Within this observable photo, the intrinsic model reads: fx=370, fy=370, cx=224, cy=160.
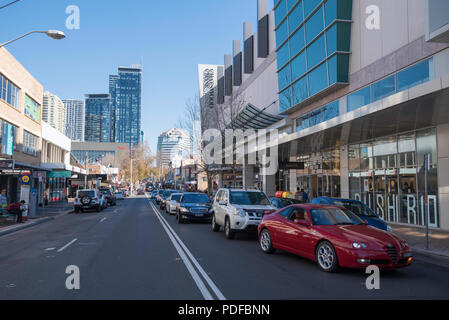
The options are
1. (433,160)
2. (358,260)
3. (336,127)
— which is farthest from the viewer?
(336,127)

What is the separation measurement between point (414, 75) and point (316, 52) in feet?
25.3

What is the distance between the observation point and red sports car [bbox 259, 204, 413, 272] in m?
7.41

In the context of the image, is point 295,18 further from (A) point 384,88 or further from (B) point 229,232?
(B) point 229,232

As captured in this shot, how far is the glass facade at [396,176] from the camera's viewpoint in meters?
16.4

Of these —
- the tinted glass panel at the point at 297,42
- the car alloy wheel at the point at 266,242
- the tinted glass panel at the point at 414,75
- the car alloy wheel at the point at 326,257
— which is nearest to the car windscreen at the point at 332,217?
the car alloy wheel at the point at 326,257

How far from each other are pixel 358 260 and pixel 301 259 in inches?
91.1

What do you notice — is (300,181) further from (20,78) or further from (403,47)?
(20,78)

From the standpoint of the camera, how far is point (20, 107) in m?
29.4

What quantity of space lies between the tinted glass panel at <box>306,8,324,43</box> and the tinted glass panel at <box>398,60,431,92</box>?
689cm

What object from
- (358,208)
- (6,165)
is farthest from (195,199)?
(6,165)

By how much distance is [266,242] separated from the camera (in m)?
10.3

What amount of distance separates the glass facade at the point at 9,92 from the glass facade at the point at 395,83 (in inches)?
904

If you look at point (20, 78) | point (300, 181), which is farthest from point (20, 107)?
point (300, 181)

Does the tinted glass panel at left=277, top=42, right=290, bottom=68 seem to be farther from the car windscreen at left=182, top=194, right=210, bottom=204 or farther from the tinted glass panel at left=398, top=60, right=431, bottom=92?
the car windscreen at left=182, top=194, right=210, bottom=204
